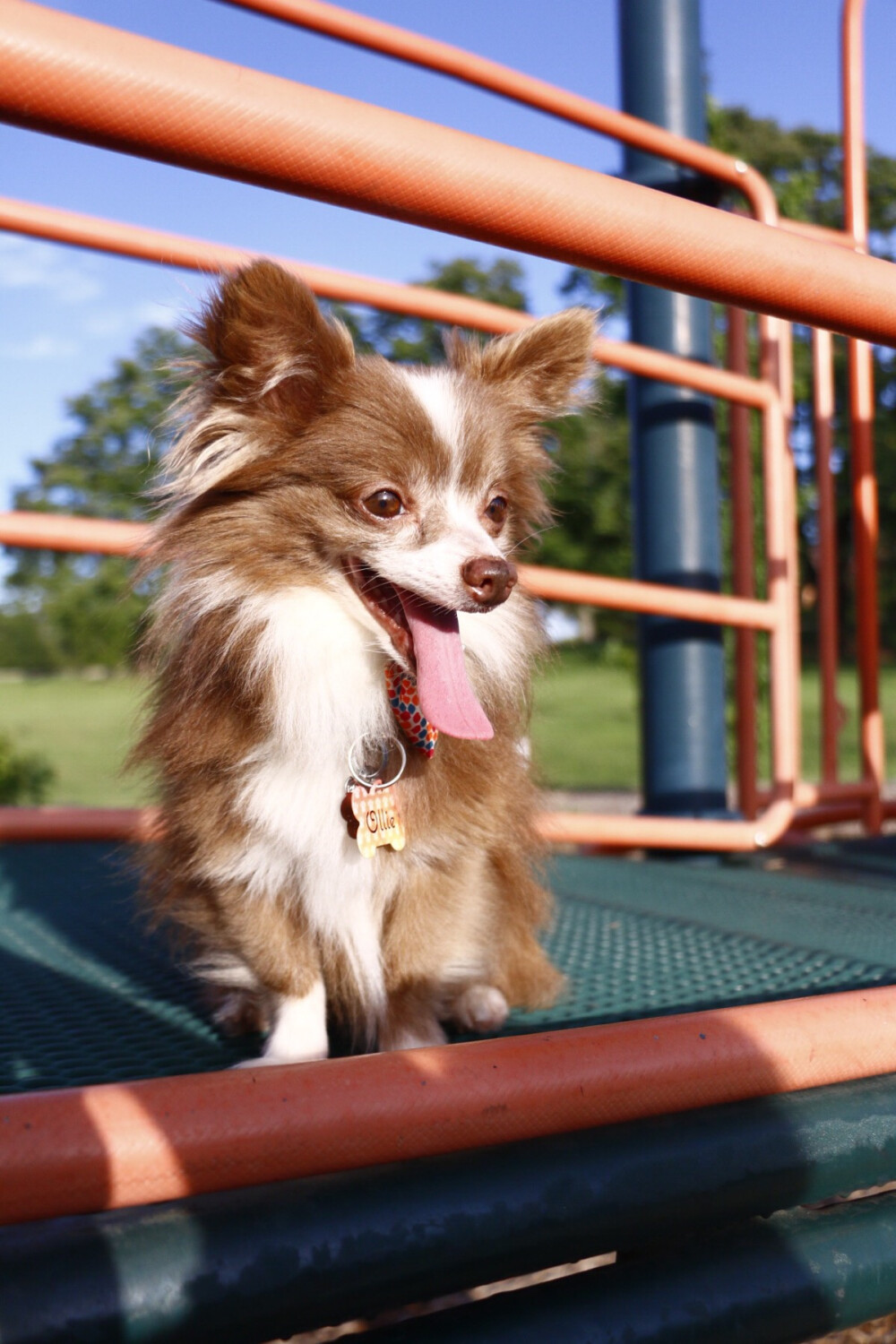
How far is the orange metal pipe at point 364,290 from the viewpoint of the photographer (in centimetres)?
303

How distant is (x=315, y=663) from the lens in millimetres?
1877

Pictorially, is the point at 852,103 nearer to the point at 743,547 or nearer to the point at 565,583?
the point at 743,547

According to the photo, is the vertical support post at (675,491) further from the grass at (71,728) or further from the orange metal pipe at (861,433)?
the grass at (71,728)

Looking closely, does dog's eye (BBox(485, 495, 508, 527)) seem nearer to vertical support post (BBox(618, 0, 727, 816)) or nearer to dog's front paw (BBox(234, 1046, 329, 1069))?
dog's front paw (BBox(234, 1046, 329, 1069))

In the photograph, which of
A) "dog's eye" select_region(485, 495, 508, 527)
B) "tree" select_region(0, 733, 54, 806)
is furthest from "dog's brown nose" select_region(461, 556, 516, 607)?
"tree" select_region(0, 733, 54, 806)

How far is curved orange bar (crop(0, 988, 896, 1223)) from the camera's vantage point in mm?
885

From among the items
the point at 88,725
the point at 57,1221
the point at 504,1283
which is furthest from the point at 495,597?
the point at 88,725

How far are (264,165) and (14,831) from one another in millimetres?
3039

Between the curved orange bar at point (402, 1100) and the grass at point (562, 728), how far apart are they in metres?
6.73

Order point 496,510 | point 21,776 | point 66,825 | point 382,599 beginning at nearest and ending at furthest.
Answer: point 382,599 → point 496,510 → point 66,825 → point 21,776

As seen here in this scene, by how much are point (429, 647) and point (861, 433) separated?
2.45 metres

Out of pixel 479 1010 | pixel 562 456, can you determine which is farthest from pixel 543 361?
pixel 562 456

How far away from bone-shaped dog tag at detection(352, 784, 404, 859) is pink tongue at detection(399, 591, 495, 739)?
15 centimetres

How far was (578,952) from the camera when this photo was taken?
244 centimetres
